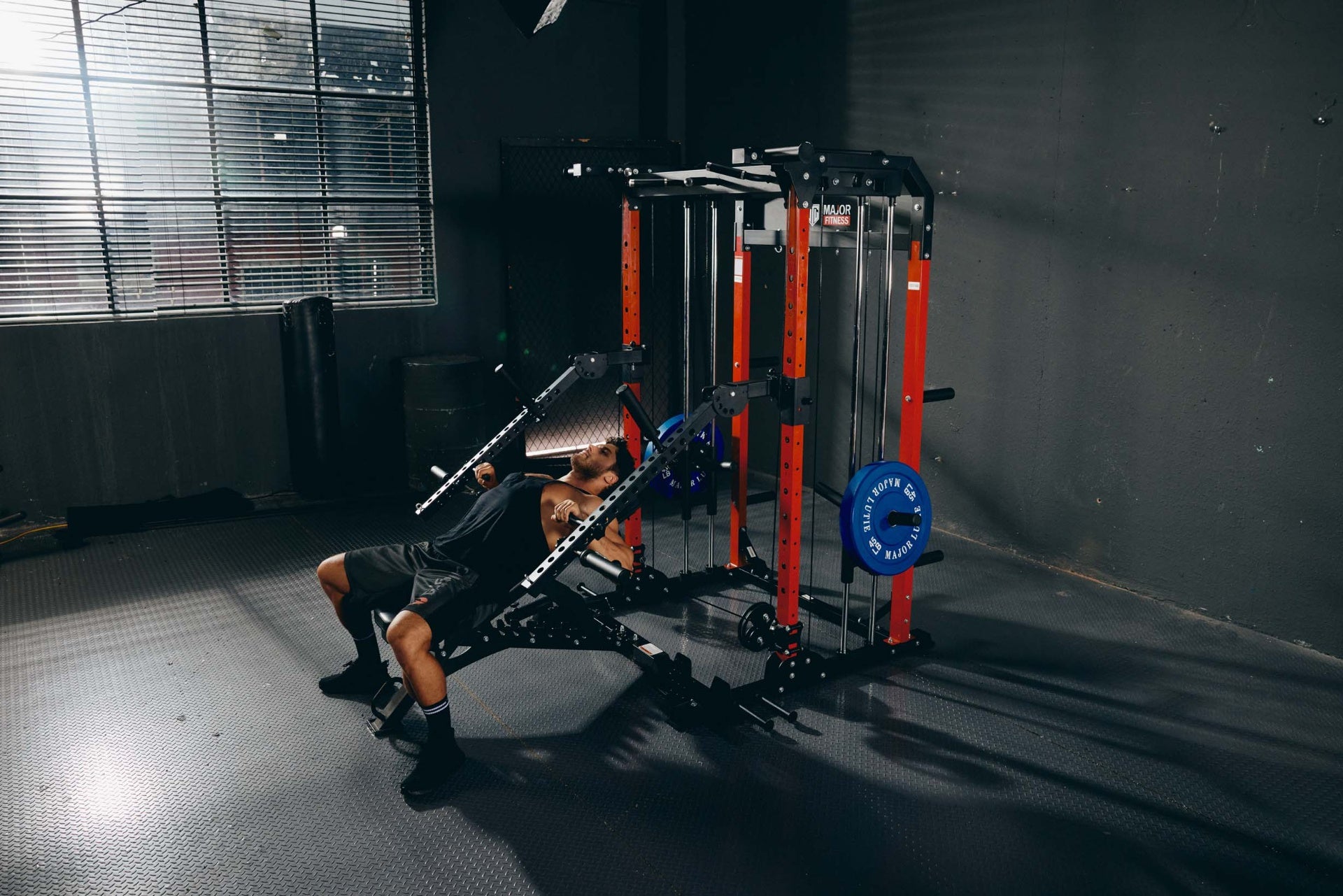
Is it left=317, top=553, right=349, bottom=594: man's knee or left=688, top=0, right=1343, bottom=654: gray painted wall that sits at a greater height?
left=688, top=0, right=1343, bottom=654: gray painted wall

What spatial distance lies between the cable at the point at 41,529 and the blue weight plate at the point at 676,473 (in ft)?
9.67

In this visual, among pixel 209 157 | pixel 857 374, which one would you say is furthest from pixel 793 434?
pixel 209 157

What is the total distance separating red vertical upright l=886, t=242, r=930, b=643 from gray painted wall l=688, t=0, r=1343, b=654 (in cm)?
114

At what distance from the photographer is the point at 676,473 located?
13.1 ft

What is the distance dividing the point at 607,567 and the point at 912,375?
118cm

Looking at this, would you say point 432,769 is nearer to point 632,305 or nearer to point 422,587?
point 422,587

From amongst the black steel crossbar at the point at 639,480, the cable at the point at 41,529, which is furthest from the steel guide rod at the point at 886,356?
the cable at the point at 41,529

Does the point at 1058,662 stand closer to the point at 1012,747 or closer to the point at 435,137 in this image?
the point at 1012,747

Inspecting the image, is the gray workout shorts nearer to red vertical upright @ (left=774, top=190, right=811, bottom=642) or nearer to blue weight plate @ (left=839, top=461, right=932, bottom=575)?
red vertical upright @ (left=774, top=190, right=811, bottom=642)

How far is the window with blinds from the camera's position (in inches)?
183

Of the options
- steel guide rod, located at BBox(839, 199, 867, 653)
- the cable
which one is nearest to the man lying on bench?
steel guide rod, located at BBox(839, 199, 867, 653)

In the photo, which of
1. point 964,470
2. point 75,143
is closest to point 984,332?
point 964,470

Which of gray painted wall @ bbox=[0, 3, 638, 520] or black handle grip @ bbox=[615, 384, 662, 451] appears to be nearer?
black handle grip @ bbox=[615, 384, 662, 451]

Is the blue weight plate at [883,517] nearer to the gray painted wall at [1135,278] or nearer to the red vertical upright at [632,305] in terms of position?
the red vertical upright at [632,305]
